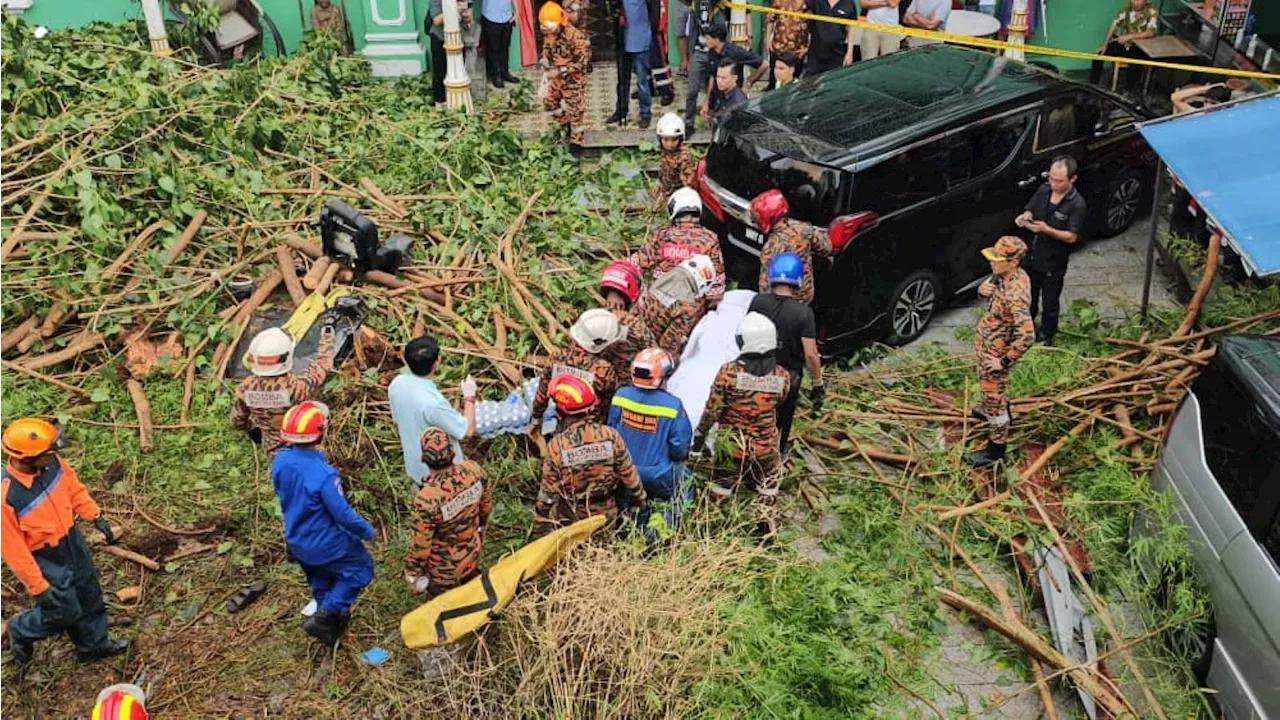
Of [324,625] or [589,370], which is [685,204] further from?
[324,625]

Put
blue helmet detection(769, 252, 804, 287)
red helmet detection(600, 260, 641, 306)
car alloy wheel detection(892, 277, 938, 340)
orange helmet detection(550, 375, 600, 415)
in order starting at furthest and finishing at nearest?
car alloy wheel detection(892, 277, 938, 340)
blue helmet detection(769, 252, 804, 287)
red helmet detection(600, 260, 641, 306)
orange helmet detection(550, 375, 600, 415)

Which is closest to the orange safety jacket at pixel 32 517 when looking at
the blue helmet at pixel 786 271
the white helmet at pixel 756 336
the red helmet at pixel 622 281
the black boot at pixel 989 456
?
the red helmet at pixel 622 281

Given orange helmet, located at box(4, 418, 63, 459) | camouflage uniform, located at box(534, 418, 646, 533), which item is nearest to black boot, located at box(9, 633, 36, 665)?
orange helmet, located at box(4, 418, 63, 459)

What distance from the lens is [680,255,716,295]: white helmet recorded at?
718 cm

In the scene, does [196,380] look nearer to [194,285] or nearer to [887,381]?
[194,285]

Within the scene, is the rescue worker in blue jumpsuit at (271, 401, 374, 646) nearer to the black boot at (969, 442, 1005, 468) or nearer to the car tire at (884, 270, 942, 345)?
the black boot at (969, 442, 1005, 468)

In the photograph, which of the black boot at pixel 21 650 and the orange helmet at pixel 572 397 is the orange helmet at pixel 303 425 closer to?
the orange helmet at pixel 572 397

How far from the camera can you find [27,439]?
5.14 m

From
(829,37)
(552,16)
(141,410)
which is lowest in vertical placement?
(141,410)

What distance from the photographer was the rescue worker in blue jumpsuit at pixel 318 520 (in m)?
5.23

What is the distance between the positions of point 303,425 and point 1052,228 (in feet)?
18.4

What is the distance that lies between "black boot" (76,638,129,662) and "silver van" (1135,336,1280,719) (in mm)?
5625

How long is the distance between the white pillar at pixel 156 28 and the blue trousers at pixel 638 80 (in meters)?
4.89

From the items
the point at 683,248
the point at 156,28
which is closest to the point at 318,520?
the point at 683,248
